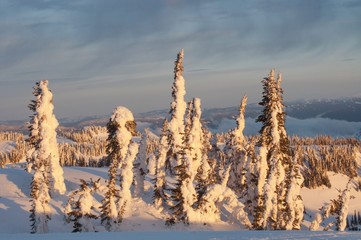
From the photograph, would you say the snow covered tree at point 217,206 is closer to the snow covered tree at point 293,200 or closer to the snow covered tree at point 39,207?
the snow covered tree at point 293,200

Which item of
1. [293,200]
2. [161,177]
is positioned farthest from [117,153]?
[293,200]

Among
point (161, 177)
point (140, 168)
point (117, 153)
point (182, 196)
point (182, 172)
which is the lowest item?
point (182, 196)

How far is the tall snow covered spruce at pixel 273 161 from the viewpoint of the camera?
3669 cm

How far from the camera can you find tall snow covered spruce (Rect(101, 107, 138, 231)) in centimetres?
3456

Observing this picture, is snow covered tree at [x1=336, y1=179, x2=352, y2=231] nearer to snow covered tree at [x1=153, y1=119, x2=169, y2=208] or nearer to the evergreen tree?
the evergreen tree

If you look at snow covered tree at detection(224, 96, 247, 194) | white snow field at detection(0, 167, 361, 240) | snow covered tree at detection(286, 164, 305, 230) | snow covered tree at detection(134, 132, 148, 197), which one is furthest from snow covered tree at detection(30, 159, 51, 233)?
snow covered tree at detection(224, 96, 247, 194)

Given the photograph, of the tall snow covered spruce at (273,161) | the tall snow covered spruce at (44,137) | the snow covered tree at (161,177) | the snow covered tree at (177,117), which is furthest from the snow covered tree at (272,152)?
the tall snow covered spruce at (44,137)

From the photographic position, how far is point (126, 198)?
3959 cm

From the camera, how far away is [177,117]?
43000 mm

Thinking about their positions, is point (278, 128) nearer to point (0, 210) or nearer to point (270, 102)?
point (270, 102)

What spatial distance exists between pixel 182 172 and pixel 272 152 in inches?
320

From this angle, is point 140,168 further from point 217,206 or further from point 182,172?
point 217,206

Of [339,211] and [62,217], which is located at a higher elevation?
[339,211]

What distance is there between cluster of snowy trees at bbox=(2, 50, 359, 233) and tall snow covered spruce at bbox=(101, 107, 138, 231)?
74mm
